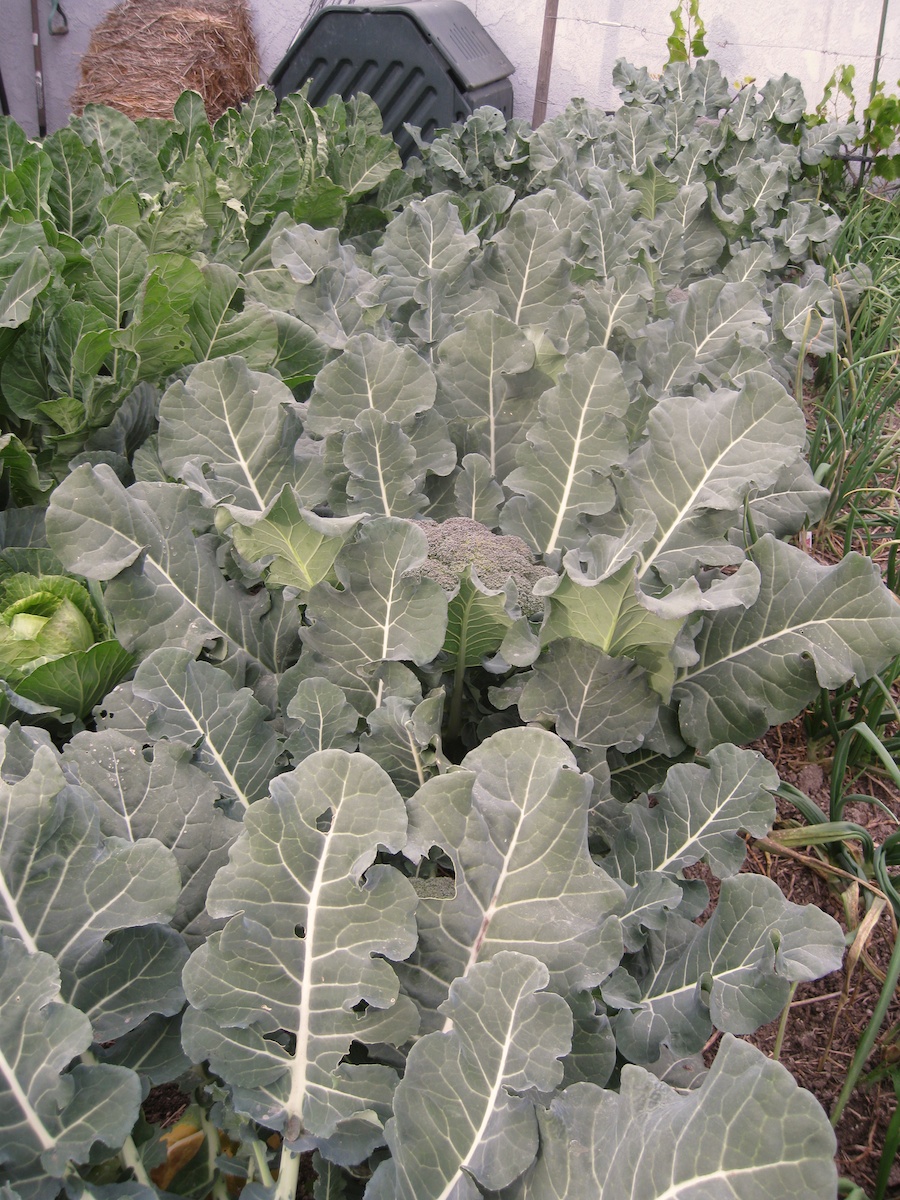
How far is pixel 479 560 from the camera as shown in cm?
131

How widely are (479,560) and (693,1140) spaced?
0.78 meters

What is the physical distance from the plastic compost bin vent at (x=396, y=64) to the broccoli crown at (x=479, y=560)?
150 inches

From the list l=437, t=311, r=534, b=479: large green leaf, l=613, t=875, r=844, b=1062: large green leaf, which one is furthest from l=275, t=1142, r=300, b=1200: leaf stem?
l=437, t=311, r=534, b=479: large green leaf

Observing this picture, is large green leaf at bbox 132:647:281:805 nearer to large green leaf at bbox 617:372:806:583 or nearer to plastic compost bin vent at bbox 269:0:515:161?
large green leaf at bbox 617:372:806:583

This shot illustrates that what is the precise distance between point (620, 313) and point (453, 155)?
2.14 metres

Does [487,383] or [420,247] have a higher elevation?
[420,247]

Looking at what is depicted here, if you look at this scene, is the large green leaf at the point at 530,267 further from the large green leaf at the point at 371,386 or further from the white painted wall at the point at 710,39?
the white painted wall at the point at 710,39

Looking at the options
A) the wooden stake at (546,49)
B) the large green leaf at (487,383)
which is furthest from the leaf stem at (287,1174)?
the wooden stake at (546,49)

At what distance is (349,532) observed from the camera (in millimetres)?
1217

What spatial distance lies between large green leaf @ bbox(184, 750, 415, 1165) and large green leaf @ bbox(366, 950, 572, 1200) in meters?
0.09

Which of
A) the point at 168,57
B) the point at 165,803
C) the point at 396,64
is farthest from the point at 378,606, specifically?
the point at 168,57

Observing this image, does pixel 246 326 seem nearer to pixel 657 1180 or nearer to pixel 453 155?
pixel 657 1180

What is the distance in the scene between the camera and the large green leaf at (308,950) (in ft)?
2.87

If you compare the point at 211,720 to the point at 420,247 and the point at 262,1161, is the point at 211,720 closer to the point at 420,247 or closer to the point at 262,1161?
the point at 262,1161
